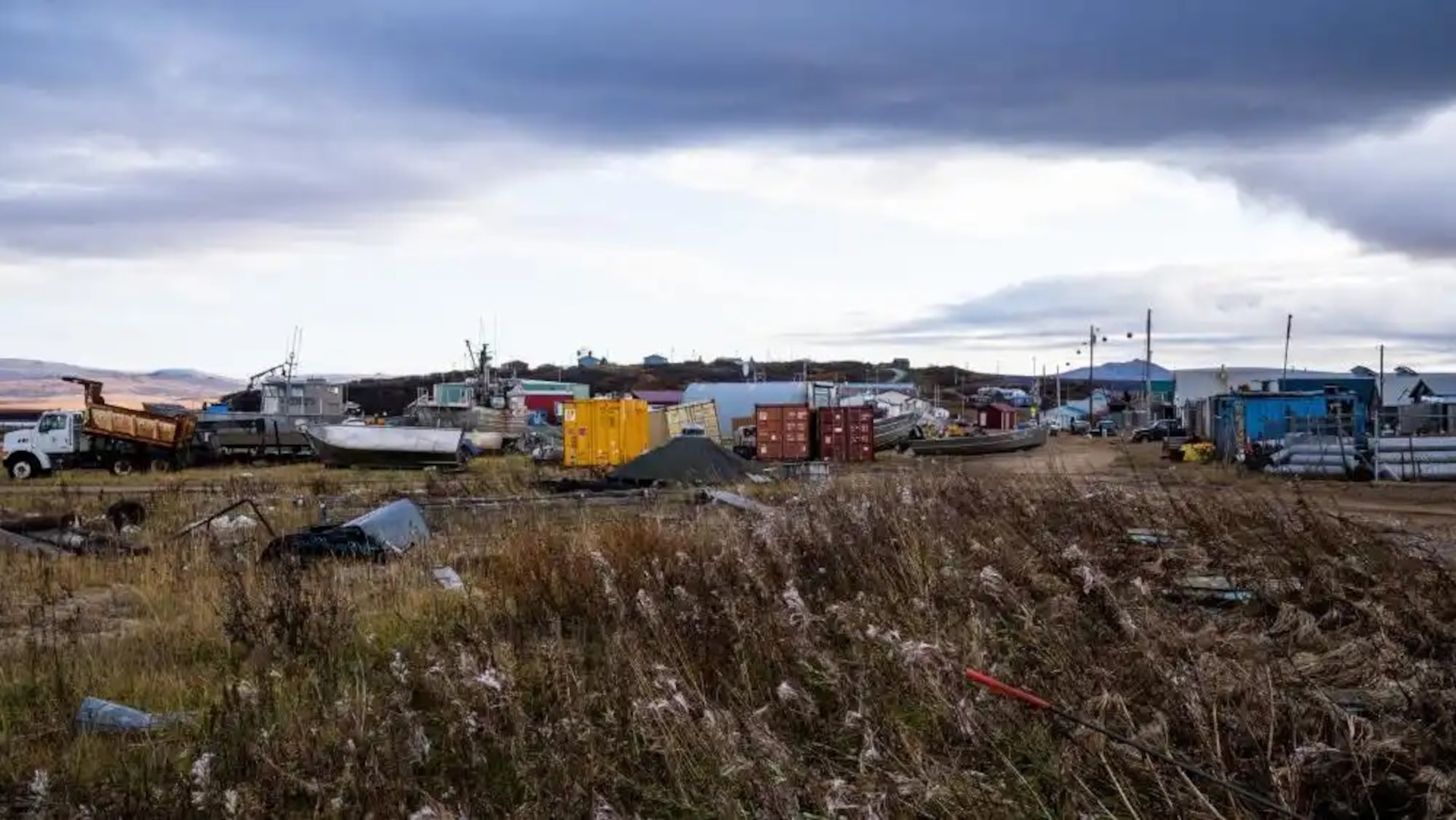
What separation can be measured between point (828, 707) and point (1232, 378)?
3114 inches

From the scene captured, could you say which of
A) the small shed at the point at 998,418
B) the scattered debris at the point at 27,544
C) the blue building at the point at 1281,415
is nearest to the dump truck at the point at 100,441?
the scattered debris at the point at 27,544

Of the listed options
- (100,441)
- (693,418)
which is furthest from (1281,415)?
(100,441)

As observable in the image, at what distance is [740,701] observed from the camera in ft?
17.8

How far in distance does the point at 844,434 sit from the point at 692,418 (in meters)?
7.15

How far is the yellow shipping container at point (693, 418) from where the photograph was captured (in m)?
41.8

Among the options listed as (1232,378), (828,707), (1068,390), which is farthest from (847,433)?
(1068,390)

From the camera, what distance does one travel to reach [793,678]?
5.64 meters

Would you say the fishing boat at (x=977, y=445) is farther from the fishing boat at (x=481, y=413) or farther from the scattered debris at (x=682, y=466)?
the scattered debris at (x=682, y=466)

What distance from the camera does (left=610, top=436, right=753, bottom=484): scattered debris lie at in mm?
23125

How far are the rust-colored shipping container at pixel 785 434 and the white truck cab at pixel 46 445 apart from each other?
1993 cm

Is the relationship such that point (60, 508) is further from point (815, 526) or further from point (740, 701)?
point (740, 701)

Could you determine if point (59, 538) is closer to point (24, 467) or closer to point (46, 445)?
point (24, 467)

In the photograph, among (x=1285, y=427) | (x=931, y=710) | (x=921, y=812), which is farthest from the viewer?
(x=1285, y=427)

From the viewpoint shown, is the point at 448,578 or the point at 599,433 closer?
the point at 448,578
